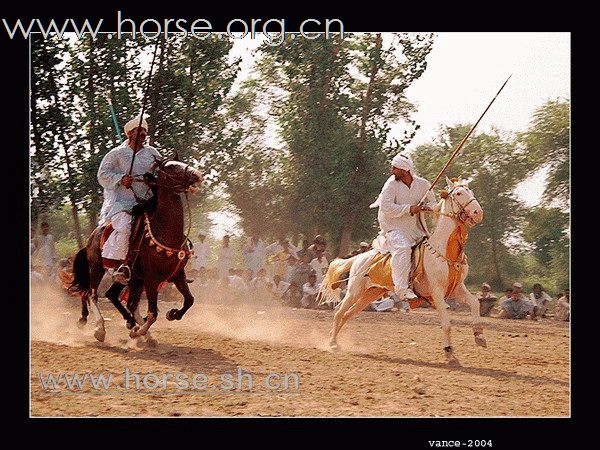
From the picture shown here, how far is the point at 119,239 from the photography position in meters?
11.5

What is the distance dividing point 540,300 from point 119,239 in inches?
376

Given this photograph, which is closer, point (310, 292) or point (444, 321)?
point (444, 321)

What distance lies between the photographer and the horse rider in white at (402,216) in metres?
11.5

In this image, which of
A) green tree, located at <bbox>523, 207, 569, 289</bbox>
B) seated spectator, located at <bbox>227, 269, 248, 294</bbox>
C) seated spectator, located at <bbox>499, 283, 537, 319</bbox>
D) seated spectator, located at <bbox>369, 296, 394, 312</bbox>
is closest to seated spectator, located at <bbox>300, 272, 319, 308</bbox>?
seated spectator, located at <bbox>369, 296, 394, 312</bbox>

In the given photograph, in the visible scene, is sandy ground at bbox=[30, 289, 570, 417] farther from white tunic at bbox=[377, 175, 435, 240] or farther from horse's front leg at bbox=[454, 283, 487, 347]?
white tunic at bbox=[377, 175, 435, 240]

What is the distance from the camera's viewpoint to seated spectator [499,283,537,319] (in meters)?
17.9

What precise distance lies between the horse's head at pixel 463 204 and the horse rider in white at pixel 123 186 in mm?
3721

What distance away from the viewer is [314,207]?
20766 mm

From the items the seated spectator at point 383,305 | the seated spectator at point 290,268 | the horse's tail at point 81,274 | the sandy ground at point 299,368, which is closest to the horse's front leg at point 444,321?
the sandy ground at point 299,368

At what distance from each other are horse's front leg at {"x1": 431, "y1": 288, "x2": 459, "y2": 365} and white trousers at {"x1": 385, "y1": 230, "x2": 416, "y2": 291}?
1.29 ft

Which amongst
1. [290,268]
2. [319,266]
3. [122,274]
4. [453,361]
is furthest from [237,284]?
[453,361]

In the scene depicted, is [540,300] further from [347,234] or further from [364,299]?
[364,299]

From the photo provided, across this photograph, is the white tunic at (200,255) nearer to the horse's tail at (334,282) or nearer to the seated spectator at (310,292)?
the seated spectator at (310,292)

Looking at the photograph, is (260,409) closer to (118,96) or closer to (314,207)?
(118,96)
